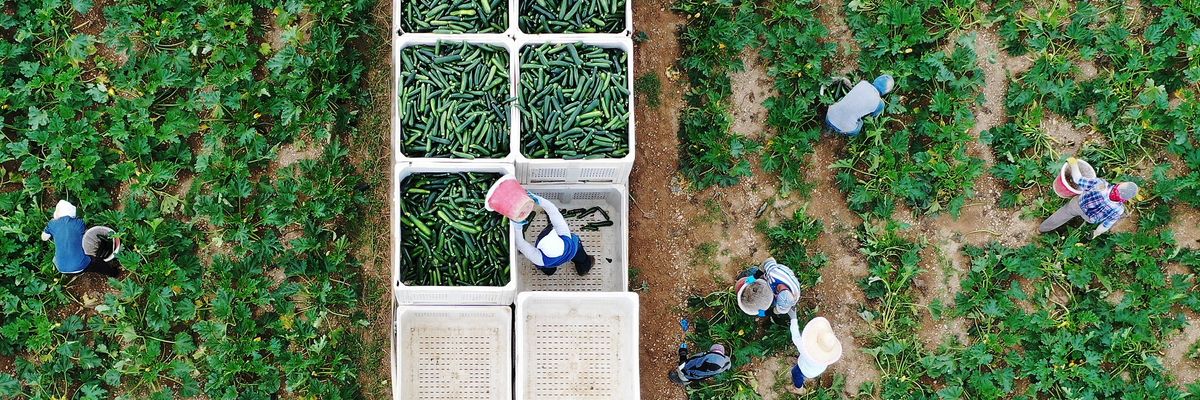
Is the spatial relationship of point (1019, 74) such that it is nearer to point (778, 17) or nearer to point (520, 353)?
point (778, 17)

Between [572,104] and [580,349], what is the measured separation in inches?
72.4

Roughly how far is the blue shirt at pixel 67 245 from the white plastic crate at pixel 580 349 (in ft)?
12.1

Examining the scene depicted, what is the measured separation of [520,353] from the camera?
20.3 ft

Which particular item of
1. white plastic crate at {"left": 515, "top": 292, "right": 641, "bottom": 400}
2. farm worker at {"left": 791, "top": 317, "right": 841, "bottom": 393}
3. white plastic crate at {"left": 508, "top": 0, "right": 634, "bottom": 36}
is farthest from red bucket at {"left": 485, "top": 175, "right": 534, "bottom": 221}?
farm worker at {"left": 791, "top": 317, "right": 841, "bottom": 393}

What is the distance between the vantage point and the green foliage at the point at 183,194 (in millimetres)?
7047

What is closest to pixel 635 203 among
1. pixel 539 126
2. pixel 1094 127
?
pixel 539 126

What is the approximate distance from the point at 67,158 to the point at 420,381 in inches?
143

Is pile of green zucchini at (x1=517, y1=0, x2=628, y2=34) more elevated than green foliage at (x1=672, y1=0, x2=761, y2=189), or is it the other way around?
pile of green zucchini at (x1=517, y1=0, x2=628, y2=34)

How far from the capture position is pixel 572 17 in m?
6.61

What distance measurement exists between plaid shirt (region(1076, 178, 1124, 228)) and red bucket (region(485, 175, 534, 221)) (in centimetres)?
470

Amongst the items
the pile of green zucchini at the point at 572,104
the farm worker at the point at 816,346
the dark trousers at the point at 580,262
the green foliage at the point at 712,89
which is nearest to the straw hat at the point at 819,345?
the farm worker at the point at 816,346

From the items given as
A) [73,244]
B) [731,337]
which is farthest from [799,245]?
[73,244]

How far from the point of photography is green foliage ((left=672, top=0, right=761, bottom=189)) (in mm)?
7551

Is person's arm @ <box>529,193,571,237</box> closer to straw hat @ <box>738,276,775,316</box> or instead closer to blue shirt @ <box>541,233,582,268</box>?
blue shirt @ <box>541,233,582,268</box>
